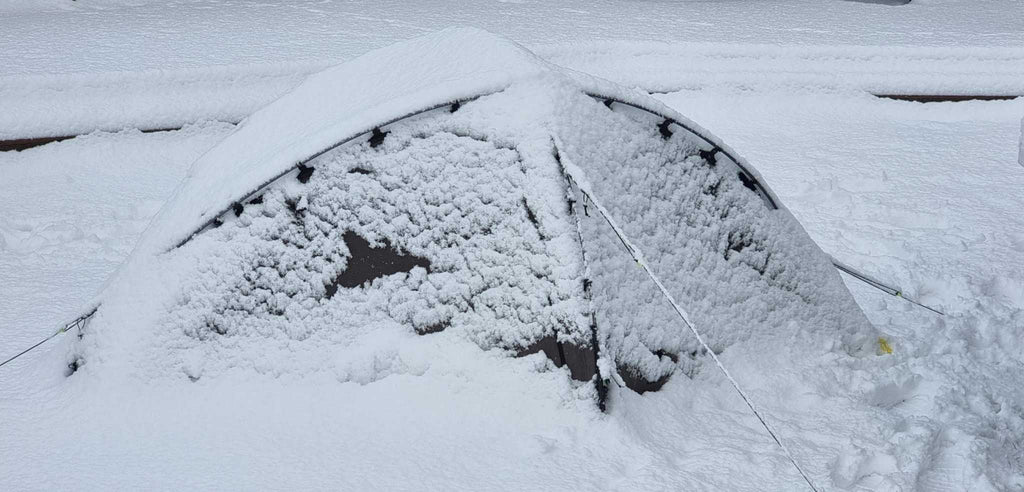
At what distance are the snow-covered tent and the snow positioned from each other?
4.1 inches

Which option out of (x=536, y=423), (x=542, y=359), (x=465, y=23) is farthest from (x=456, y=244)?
→ (x=465, y=23)

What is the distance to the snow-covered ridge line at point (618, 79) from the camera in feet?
22.7

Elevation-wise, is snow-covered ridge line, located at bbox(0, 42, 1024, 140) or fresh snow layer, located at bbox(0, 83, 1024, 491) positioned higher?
snow-covered ridge line, located at bbox(0, 42, 1024, 140)

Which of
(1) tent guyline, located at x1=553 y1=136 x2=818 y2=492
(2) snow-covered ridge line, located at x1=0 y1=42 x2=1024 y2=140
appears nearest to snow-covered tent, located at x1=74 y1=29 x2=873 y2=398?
(1) tent guyline, located at x1=553 y1=136 x2=818 y2=492

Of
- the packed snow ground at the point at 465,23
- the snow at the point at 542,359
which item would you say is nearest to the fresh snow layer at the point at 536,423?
the snow at the point at 542,359

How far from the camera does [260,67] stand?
733 centimetres

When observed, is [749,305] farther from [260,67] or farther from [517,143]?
[260,67]

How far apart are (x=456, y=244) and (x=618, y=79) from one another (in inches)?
176

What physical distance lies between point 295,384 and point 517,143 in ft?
3.45

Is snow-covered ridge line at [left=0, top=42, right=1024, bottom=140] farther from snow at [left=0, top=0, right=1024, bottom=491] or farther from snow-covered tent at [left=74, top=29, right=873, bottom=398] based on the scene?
snow-covered tent at [left=74, top=29, right=873, bottom=398]

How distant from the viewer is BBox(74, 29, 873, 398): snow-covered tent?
313 cm

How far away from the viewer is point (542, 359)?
3.12m

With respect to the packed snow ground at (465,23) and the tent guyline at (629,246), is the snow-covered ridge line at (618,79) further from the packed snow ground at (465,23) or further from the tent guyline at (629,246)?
the tent guyline at (629,246)

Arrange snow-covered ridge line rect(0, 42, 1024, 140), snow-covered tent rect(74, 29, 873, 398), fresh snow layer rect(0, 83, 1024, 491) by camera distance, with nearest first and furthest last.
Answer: fresh snow layer rect(0, 83, 1024, 491) → snow-covered tent rect(74, 29, 873, 398) → snow-covered ridge line rect(0, 42, 1024, 140)
